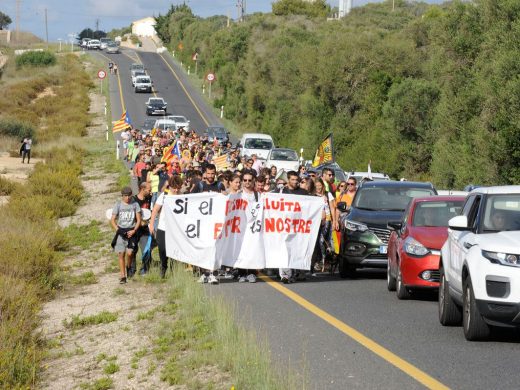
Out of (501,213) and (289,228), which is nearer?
(501,213)

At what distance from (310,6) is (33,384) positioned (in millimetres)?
154919

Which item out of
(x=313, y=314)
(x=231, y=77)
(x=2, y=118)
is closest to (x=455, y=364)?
(x=313, y=314)

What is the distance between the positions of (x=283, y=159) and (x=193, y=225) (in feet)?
89.3

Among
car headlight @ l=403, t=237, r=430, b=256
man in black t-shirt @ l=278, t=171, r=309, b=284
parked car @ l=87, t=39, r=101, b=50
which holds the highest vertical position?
parked car @ l=87, t=39, r=101, b=50

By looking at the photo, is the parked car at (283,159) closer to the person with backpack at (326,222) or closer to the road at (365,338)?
the person with backpack at (326,222)

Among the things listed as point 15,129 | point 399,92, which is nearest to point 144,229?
point 399,92

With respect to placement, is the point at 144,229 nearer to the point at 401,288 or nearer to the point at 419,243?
the point at 401,288

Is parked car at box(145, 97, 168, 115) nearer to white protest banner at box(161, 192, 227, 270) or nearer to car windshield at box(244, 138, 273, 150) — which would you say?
car windshield at box(244, 138, 273, 150)

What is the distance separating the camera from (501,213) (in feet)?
37.8

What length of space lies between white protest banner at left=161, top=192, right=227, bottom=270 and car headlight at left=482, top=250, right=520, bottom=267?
7075mm

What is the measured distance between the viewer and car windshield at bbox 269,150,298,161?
146ft

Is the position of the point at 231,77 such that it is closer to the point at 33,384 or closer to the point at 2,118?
the point at 2,118

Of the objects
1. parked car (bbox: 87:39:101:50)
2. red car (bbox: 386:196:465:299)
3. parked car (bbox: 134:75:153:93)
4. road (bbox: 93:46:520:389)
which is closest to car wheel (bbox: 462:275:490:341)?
road (bbox: 93:46:520:389)

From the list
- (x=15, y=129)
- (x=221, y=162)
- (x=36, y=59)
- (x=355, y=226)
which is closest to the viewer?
(x=355, y=226)
